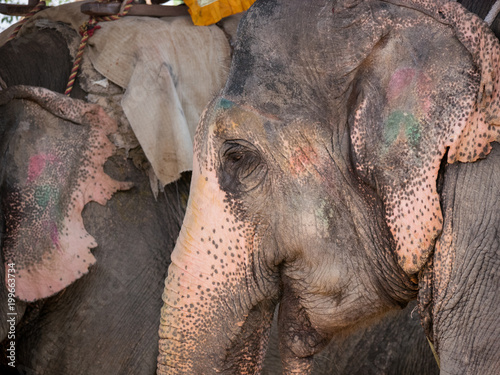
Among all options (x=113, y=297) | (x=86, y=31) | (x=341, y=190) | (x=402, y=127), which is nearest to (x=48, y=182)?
(x=113, y=297)

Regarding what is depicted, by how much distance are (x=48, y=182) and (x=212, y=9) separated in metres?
0.80

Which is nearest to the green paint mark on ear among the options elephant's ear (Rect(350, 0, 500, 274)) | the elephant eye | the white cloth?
elephant's ear (Rect(350, 0, 500, 274))

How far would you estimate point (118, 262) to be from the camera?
273 cm

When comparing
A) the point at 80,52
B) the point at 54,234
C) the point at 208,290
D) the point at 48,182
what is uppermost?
the point at 80,52

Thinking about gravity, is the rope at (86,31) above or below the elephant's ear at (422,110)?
below

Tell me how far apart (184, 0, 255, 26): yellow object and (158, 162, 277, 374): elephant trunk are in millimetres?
1031

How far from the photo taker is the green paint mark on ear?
1.65 meters

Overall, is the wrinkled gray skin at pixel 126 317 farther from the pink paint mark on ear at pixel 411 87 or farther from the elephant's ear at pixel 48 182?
the pink paint mark on ear at pixel 411 87

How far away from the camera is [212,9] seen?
2.81 metres

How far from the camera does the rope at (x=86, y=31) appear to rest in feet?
9.17

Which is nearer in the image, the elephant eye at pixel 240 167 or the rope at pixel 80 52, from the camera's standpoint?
the elephant eye at pixel 240 167

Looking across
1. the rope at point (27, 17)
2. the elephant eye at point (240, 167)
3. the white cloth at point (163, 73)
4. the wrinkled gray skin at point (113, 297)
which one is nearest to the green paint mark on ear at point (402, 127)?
the elephant eye at point (240, 167)

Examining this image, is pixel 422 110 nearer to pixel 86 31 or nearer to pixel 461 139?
pixel 461 139

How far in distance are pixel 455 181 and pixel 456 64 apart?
0.76 feet
